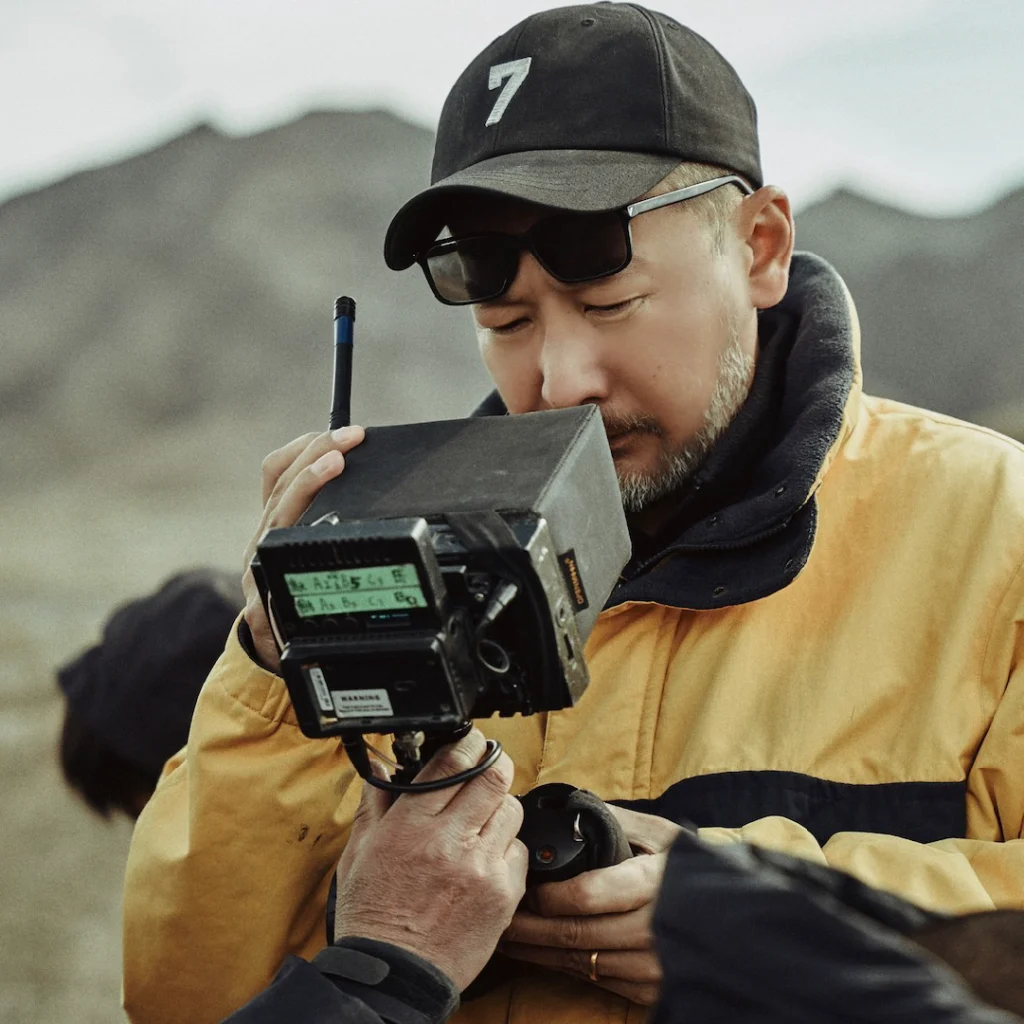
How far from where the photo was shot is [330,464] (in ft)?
4.62

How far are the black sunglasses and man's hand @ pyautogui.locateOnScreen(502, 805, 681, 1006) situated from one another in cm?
74

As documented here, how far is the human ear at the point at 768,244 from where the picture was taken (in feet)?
6.37

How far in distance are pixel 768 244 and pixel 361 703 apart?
44.4 inches

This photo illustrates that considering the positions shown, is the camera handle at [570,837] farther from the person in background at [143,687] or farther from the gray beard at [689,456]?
the person in background at [143,687]

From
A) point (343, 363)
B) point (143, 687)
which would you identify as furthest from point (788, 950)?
point (143, 687)

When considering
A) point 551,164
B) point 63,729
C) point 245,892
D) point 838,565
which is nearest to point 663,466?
point 838,565

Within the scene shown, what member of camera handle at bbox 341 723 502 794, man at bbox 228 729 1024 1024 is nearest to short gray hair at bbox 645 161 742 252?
camera handle at bbox 341 723 502 794

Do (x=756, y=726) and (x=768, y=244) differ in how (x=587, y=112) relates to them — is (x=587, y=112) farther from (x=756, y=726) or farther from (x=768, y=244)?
(x=756, y=726)

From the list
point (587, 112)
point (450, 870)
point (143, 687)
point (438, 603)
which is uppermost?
point (587, 112)

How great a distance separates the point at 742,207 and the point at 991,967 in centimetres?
145

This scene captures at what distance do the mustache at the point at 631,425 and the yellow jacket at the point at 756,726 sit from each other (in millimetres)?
175

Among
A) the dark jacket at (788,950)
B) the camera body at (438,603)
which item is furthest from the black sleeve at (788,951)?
the camera body at (438,603)

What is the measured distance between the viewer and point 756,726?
1588 mm

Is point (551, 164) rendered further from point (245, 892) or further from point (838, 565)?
point (245, 892)
